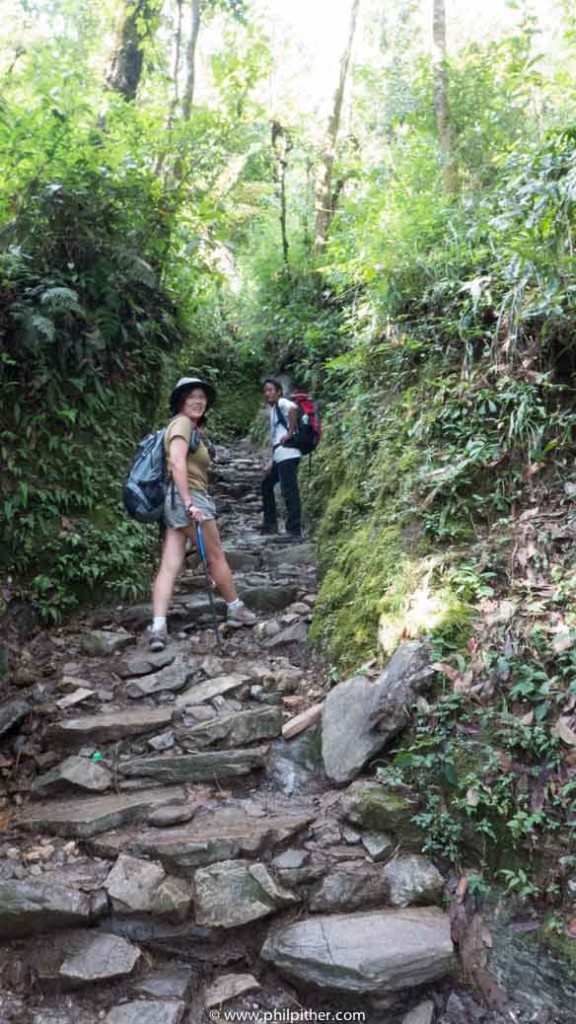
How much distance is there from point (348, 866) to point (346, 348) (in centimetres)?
892

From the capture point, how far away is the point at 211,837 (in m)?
3.58

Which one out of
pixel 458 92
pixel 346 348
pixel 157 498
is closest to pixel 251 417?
pixel 346 348

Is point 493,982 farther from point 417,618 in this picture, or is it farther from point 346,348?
point 346,348

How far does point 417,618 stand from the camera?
14.2ft

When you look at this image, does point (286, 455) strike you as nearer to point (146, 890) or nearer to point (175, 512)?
point (175, 512)

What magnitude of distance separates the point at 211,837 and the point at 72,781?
1.07 meters

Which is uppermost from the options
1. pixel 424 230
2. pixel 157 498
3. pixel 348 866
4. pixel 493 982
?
pixel 424 230

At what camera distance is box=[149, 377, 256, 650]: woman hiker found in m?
5.54

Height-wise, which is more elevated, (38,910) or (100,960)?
(38,910)

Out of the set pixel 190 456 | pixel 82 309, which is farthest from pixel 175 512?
pixel 82 309

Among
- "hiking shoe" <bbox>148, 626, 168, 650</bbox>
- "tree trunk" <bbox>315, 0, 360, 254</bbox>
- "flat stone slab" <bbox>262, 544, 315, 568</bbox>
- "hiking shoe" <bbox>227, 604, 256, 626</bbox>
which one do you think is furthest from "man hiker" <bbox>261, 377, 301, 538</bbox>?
"tree trunk" <bbox>315, 0, 360, 254</bbox>

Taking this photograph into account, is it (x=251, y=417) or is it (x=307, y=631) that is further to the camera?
(x=251, y=417)

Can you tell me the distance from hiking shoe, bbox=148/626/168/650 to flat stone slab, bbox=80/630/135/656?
0.26 metres

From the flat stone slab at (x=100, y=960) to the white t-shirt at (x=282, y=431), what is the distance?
5792mm
